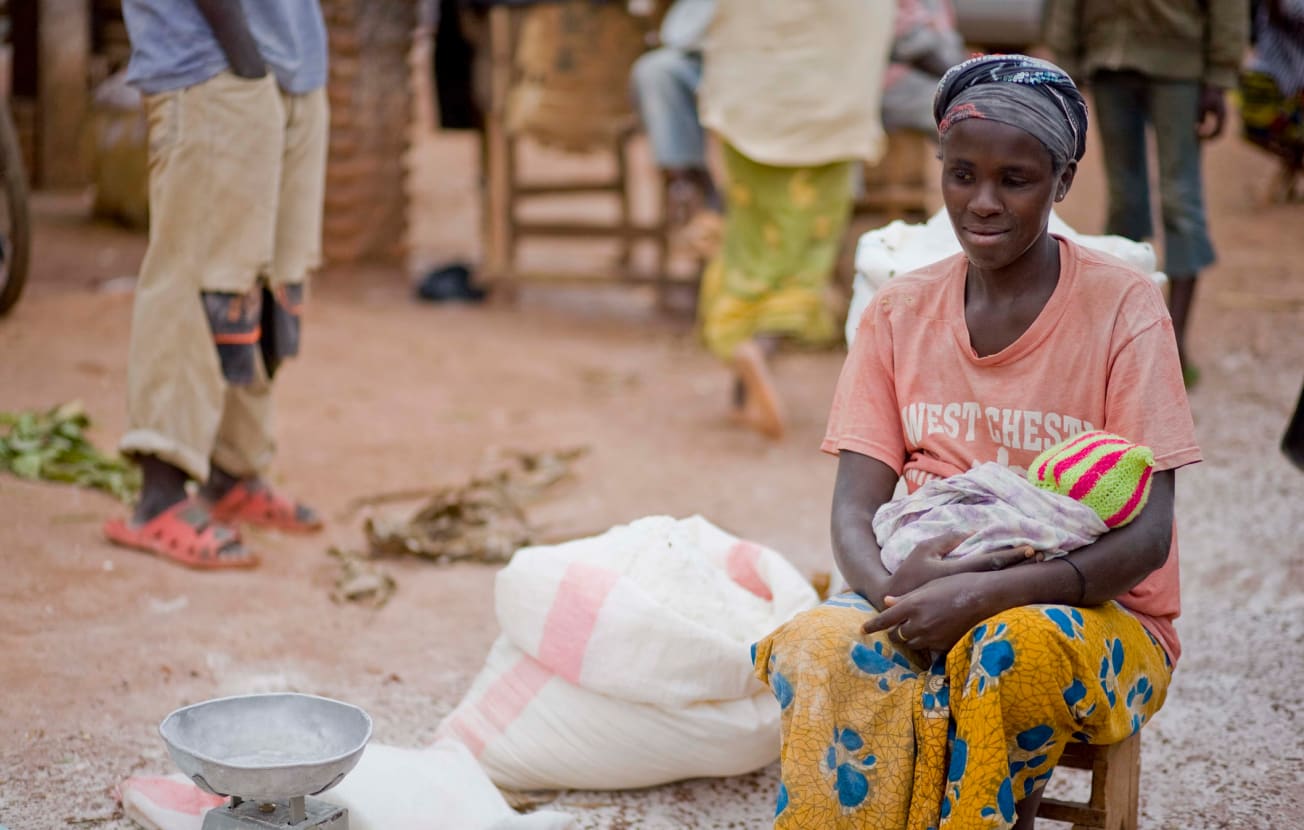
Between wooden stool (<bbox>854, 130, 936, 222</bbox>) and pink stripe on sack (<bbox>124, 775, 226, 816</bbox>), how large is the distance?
4.55m

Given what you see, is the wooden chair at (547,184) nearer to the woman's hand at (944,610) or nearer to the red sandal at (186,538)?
the red sandal at (186,538)

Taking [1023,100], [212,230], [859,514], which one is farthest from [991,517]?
[212,230]

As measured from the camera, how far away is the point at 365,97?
23.2 feet

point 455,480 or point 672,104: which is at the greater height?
point 672,104

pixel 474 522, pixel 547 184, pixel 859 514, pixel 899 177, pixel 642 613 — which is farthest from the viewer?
pixel 547 184

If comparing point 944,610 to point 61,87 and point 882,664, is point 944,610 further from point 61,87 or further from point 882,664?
point 61,87

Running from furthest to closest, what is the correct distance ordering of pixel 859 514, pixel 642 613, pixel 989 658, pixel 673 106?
1. pixel 673 106
2. pixel 642 613
3. pixel 859 514
4. pixel 989 658

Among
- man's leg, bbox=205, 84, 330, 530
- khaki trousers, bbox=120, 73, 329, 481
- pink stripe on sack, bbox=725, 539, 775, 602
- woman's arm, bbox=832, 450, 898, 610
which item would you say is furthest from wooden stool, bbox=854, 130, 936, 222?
woman's arm, bbox=832, 450, 898, 610

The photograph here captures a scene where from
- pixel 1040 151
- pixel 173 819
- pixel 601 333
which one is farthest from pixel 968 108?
pixel 601 333

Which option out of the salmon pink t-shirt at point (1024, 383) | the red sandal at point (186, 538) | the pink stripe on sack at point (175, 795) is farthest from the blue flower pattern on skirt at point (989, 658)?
the red sandal at point (186, 538)

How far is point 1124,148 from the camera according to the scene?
4.90 metres

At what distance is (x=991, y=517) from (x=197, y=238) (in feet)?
6.77

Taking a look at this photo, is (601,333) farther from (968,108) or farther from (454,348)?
(968,108)

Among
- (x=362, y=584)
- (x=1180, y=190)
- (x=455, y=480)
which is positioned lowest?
(x=455, y=480)
